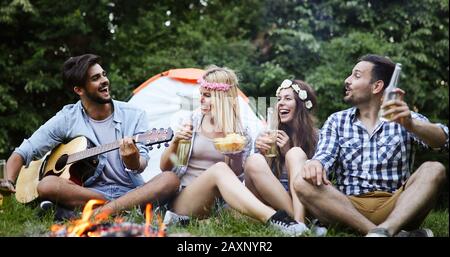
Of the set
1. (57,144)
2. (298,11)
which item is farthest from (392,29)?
(57,144)

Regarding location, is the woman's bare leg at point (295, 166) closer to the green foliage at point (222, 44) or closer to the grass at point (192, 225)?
the grass at point (192, 225)

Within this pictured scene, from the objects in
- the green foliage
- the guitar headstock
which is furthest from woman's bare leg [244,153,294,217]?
the green foliage

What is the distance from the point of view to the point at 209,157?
11.3 feet

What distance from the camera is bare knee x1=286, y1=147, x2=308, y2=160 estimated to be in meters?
3.15

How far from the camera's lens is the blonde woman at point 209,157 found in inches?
122

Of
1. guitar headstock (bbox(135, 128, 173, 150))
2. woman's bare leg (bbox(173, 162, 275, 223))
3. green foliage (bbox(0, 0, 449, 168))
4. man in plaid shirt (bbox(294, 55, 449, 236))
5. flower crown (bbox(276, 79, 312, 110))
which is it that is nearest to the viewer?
man in plaid shirt (bbox(294, 55, 449, 236))

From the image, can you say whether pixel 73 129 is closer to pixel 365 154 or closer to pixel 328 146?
pixel 328 146

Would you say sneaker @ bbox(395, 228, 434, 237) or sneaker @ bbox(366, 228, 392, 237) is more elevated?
sneaker @ bbox(366, 228, 392, 237)

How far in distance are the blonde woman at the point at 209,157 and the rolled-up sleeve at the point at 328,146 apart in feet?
1.33

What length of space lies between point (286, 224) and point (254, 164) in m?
0.40

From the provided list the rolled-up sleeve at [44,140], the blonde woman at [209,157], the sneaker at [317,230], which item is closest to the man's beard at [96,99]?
the rolled-up sleeve at [44,140]

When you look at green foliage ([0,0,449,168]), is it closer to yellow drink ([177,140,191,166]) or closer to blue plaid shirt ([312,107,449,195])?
yellow drink ([177,140,191,166])

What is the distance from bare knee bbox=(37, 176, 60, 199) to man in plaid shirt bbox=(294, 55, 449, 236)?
130cm
